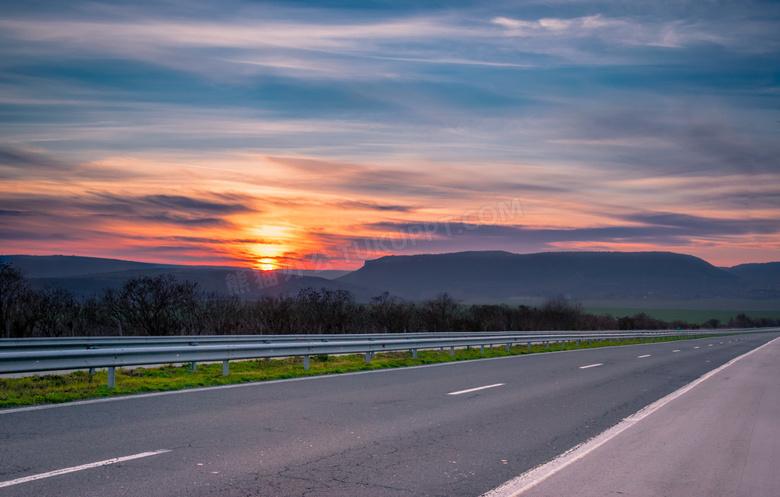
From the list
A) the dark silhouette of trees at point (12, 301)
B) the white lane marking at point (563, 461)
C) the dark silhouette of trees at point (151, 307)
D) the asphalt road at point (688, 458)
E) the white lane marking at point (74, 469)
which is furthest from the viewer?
the dark silhouette of trees at point (151, 307)

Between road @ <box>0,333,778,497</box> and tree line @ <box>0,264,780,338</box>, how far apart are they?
19.0 metres

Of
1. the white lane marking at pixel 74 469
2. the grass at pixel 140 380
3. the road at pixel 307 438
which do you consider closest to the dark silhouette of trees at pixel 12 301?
the grass at pixel 140 380

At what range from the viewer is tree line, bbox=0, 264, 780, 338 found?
1136 inches

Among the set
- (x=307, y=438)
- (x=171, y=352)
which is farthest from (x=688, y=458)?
(x=171, y=352)

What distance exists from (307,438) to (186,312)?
2600 cm

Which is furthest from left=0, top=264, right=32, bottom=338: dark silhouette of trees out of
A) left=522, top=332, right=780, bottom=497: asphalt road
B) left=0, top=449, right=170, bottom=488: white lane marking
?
left=522, top=332, right=780, bottom=497: asphalt road

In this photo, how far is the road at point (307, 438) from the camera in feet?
21.2

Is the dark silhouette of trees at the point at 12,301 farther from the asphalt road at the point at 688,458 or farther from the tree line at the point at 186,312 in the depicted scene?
the asphalt road at the point at 688,458

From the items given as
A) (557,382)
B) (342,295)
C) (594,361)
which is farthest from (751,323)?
(557,382)

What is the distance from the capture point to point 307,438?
8602 mm

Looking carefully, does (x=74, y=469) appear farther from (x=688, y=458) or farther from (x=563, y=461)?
(x=688, y=458)

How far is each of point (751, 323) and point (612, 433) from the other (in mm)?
144461

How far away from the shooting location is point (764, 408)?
12.3 m

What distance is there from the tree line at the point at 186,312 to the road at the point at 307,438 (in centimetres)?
1900
